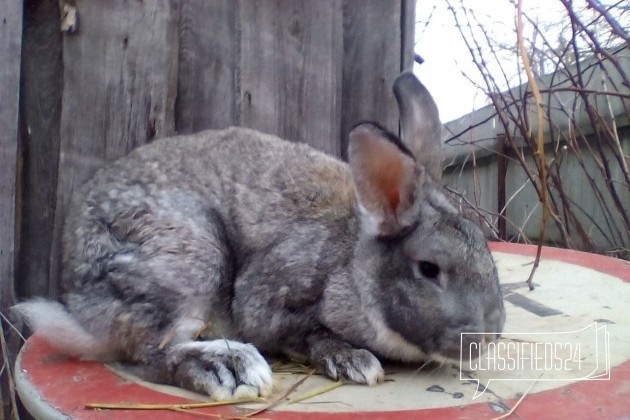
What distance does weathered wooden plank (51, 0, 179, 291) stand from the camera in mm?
2988

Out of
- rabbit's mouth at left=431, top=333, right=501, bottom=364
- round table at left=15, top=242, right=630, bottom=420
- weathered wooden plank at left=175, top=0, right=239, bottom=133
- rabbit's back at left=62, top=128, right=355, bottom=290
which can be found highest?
weathered wooden plank at left=175, top=0, right=239, bottom=133

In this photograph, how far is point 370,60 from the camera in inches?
140

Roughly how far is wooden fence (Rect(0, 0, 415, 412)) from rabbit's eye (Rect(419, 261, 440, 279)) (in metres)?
1.35

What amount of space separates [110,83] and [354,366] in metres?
1.63

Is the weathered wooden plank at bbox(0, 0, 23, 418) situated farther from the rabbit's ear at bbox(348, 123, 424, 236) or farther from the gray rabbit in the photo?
the rabbit's ear at bbox(348, 123, 424, 236)

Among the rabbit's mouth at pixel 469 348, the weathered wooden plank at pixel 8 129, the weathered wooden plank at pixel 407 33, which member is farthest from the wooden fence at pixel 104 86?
the rabbit's mouth at pixel 469 348

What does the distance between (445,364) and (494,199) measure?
4.18m

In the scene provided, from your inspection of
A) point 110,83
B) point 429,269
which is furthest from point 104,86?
point 429,269

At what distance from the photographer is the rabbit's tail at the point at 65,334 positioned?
2344 mm

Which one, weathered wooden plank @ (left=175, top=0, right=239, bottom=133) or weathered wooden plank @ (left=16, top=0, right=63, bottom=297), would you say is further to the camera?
weathered wooden plank @ (left=175, top=0, right=239, bottom=133)

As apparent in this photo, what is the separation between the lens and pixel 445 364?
2287 millimetres

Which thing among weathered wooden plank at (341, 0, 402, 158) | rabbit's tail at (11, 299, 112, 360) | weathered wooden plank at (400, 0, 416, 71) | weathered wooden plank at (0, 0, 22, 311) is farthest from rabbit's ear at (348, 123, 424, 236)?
weathered wooden plank at (0, 0, 22, 311)

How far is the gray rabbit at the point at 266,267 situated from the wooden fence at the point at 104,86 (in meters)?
0.40

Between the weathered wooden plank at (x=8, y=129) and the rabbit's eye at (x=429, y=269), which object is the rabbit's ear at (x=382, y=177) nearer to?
the rabbit's eye at (x=429, y=269)
